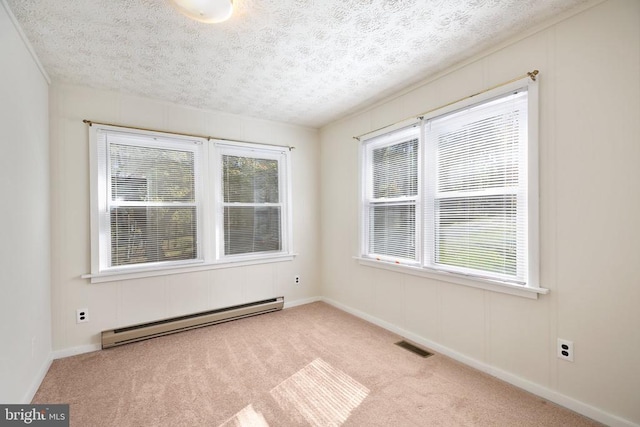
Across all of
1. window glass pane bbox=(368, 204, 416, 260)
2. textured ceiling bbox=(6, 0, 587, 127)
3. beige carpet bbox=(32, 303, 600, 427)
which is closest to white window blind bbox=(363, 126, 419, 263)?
window glass pane bbox=(368, 204, 416, 260)

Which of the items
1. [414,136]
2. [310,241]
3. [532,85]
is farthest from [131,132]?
[532,85]

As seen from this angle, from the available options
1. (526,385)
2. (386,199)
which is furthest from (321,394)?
(386,199)

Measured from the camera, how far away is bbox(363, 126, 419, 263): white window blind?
118 inches

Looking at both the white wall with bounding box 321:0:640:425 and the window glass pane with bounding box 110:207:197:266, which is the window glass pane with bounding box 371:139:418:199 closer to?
the white wall with bounding box 321:0:640:425

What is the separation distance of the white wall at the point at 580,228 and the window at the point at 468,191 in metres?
0.13

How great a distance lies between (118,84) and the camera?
281 centimetres

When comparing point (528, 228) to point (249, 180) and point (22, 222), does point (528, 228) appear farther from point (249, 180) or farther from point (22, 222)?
point (22, 222)

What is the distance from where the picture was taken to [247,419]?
1829mm

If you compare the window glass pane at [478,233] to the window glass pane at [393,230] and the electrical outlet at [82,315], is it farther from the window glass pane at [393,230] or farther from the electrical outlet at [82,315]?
the electrical outlet at [82,315]

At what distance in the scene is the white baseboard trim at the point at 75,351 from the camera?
2680mm

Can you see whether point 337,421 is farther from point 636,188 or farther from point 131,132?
point 131,132

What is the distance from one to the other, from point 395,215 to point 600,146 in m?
1.76

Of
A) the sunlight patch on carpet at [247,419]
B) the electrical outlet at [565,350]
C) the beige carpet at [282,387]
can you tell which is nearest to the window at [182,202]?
the beige carpet at [282,387]

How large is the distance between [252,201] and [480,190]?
2686 mm
